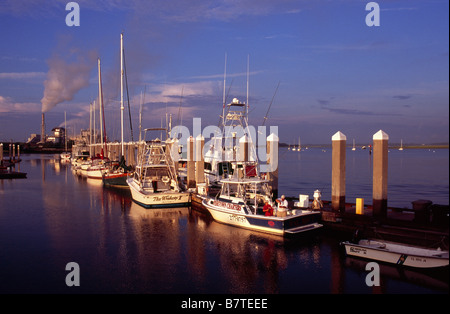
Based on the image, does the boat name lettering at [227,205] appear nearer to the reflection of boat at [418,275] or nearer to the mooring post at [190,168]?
the reflection of boat at [418,275]

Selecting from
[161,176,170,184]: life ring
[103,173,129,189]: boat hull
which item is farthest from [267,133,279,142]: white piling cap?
[103,173,129,189]: boat hull

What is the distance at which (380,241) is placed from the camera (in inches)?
663

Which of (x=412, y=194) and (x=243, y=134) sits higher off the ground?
(x=243, y=134)

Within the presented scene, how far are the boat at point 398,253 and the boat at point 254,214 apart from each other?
349 cm

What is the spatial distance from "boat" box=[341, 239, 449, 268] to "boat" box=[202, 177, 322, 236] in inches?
138

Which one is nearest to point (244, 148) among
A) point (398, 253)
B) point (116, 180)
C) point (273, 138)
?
point (273, 138)

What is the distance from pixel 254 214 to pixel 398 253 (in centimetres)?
847

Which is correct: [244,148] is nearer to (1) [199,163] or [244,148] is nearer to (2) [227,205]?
(2) [227,205]

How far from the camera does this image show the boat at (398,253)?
565 inches

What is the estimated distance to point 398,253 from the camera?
15.1m

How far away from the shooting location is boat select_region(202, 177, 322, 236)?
19.8 metres

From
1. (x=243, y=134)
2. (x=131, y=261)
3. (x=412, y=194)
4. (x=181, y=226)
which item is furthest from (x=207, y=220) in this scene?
(x=412, y=194)
